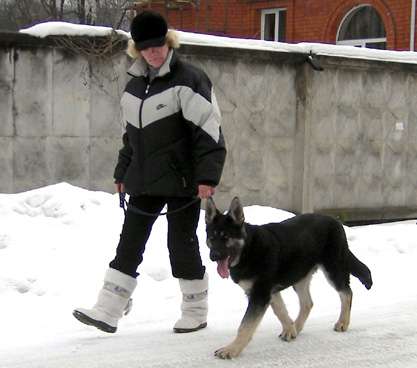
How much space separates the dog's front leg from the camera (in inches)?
180

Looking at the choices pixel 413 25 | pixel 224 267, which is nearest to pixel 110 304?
pixel 224 267

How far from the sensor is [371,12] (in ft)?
62.1

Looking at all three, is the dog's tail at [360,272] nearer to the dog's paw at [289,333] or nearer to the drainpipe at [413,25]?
the dog's paw at [289,333]

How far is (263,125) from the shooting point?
9.66m

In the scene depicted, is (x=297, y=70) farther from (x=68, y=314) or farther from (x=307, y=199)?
(x=68, y=314)

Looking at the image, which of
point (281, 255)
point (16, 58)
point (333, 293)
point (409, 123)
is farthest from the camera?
point (409, 123)

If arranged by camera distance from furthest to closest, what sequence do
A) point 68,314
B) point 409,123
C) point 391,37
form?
1. point 391,37
2. point 409,123
3. point 68,314

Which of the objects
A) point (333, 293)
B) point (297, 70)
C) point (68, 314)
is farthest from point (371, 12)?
point (68, 314)

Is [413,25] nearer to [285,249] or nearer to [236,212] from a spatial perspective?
[285,249]

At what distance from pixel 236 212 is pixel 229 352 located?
2.75 ft

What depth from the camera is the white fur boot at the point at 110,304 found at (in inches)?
189

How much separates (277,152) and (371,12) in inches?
409

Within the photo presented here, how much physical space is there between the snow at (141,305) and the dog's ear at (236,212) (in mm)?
831

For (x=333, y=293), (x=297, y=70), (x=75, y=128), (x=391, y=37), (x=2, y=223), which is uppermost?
(x=391, y=37)
